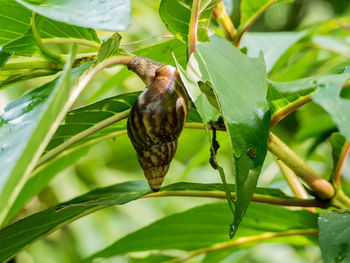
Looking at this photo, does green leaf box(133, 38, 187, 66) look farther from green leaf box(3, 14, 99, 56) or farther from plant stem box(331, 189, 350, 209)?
plant stem box(331, 189, 350, 209)

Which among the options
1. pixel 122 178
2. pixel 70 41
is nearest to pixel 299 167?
pixel 70 41

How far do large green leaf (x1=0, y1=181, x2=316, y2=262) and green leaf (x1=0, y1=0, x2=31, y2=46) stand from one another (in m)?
0.18

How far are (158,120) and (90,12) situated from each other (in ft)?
0.39

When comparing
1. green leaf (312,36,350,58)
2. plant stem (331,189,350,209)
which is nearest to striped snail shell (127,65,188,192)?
plant stem (331,189,350,209)

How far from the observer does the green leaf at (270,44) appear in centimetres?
79

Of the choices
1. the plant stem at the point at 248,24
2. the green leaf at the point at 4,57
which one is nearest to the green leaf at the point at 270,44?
the plant stem at the point at 248,24

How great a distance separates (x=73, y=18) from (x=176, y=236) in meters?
0.45

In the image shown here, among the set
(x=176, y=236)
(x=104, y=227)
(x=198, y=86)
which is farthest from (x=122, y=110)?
(x=104, y=227)

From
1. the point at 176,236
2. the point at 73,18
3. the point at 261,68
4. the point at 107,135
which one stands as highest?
the point at 73,18

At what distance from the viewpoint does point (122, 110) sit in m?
0.52

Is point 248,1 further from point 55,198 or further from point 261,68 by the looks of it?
point 55,198

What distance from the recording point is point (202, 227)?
28.0 inches

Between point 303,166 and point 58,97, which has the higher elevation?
point 58,97

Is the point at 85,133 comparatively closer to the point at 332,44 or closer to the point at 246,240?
the point at 246,240
